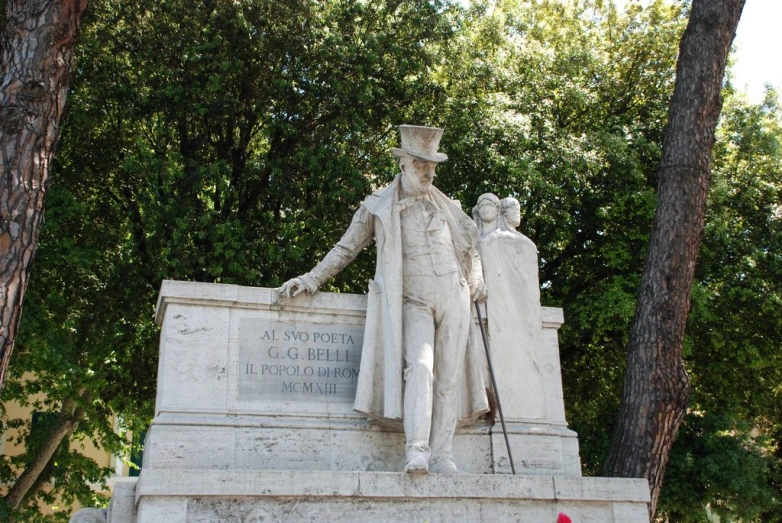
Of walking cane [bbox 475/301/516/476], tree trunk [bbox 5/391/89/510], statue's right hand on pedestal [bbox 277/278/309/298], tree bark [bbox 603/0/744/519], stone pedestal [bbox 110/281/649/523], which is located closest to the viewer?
stone pedestal [bbox 110/281/649/523]

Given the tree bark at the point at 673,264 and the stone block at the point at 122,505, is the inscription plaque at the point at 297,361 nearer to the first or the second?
the stone block at the point at 122,505

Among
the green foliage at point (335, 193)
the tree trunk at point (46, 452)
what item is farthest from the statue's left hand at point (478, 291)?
the tree trunk at point (46, 452)

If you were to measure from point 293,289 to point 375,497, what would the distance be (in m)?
2.01

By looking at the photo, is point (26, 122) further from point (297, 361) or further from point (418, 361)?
point (418, 361)

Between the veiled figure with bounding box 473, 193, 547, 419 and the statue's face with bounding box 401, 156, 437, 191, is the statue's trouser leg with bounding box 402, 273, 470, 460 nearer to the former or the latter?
the veiled figure with bounding box 473, 193, 547, 419

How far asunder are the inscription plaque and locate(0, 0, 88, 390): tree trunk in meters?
2.25

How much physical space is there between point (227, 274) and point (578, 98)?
7326 millimetres

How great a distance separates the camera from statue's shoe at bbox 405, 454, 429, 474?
715 centimetres

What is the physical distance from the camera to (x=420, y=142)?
26.8ft

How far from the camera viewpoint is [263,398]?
789cm

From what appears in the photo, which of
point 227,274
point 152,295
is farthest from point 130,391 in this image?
point 227,274

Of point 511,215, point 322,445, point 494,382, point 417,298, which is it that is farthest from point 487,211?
point 322,445

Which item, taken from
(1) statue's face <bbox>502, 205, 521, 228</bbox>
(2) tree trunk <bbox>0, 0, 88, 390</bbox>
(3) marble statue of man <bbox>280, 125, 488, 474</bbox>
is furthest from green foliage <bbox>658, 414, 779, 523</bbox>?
(2) tree trunk <bbox>0, 0, 88, 390</bbox>

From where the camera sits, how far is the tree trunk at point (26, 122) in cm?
859
